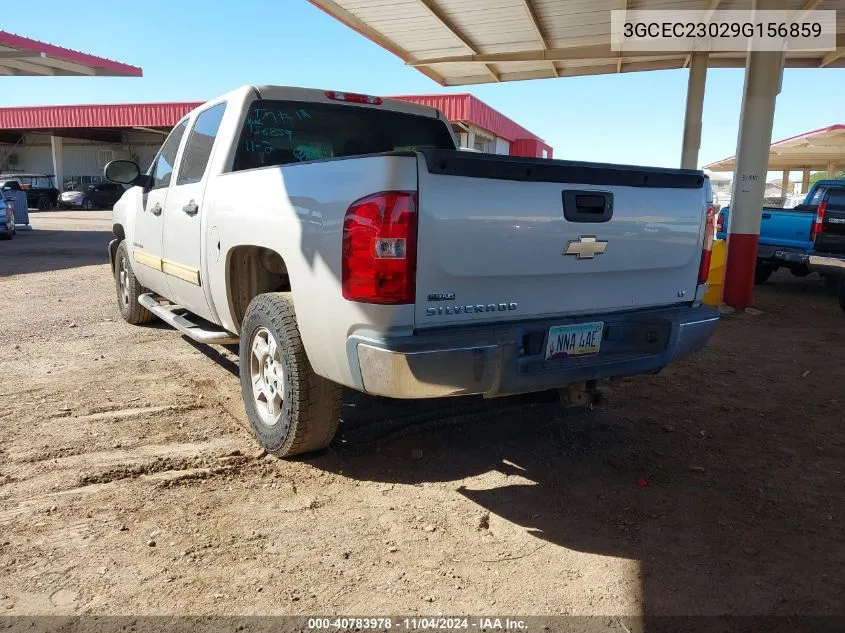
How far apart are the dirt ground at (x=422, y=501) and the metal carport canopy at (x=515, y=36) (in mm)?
6854

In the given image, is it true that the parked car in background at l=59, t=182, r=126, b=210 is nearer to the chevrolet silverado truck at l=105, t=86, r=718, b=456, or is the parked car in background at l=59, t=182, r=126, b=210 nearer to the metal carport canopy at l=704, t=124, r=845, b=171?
the metal carport canopy at l=704, t=124, r=845, b=171

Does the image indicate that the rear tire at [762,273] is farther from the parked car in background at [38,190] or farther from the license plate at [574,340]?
the parked car in background at [38,190]

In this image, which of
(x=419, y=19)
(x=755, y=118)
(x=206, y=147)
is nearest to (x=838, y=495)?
(x=206, y=147)

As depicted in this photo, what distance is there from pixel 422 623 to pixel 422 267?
1.34m

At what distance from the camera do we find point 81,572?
8.46 feet

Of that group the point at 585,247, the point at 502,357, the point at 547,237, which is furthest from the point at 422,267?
the point at 585,247

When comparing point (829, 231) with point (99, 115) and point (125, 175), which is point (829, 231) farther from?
point (99, 115)

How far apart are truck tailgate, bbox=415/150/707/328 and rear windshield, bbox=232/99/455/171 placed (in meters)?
1.16

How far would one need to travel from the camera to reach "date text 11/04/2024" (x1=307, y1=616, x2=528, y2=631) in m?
2.31

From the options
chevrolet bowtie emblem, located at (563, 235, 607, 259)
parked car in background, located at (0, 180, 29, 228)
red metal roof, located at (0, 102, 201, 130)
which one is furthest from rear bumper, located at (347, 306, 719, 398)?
red metal roof, located at (0, 102, 201, 130)

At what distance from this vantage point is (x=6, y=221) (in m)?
16.9

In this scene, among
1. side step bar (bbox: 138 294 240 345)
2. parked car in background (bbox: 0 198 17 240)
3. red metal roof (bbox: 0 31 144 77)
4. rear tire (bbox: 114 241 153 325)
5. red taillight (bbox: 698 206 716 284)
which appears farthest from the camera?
red metal roof (bbox: 0 31 144 77)

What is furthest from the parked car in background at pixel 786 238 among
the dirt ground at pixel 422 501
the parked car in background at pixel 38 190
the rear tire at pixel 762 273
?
the parked car in background at pixel 38 190

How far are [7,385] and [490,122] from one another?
95.8ft
